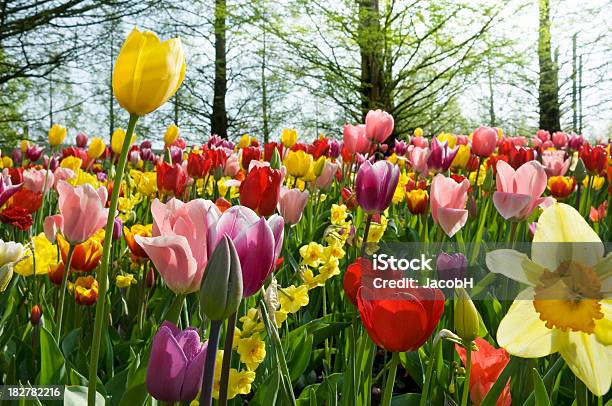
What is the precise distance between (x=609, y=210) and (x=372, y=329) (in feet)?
9.09

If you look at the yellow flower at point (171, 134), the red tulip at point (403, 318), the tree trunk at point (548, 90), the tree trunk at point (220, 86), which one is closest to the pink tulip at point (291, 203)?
the red tulip at point (403, 318)

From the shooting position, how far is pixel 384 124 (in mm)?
2555

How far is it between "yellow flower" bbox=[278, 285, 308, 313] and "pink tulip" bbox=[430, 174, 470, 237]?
54 centimetres

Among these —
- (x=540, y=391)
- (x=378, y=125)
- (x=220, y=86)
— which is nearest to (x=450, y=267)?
(x=540, y=391)

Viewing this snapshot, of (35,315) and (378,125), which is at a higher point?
(378,125)

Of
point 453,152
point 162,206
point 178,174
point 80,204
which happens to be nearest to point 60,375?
point 80,204

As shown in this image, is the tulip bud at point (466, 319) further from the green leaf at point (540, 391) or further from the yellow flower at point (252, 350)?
the yellow flower at point (252, 350)

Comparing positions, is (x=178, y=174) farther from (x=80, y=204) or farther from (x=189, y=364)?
(x=189, y=364)

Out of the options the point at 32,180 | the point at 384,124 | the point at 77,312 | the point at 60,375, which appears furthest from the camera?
the point at 384,124

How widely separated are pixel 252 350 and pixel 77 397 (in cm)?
30

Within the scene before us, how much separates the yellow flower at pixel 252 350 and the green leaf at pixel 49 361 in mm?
425

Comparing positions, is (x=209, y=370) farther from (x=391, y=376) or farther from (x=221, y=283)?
(x=391, y=376)

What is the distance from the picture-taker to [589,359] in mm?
563

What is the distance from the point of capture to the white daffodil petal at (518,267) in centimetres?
58
